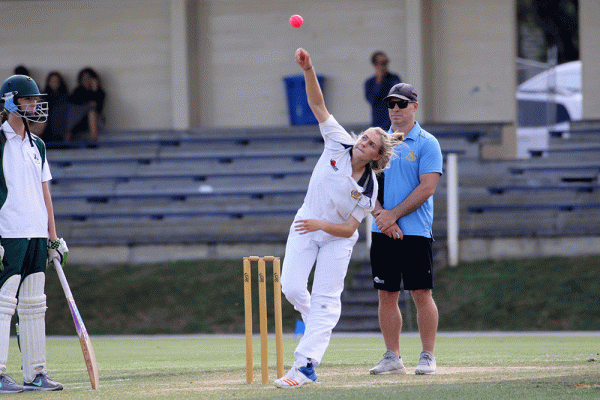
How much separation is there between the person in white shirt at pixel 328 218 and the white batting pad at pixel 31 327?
1.76 meters

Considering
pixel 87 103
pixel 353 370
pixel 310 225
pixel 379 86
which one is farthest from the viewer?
pixel 87 103

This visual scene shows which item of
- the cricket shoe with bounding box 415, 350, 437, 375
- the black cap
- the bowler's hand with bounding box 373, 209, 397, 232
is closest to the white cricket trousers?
the bowler's hand with bounding box 373, 209, 397, 232

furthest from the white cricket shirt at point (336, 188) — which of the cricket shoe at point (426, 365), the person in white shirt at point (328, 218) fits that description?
the cricket shoe at point (426, 365)

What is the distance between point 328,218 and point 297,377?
3.57ft

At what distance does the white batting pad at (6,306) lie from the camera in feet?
21.4

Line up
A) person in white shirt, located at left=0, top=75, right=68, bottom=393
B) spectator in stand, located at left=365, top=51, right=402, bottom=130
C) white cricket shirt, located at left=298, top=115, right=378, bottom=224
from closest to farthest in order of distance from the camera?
1. white cricket shirt, located at left=298, top=115, right=378, bottom=224
2. person in white shirt, located at left=0, top=75, right=68, bottom=393
3. spectator in stand, located at left=365, top=51, right=402, bottom=130

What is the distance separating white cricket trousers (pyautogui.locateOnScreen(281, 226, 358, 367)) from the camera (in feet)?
21.0

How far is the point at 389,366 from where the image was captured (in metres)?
7.11

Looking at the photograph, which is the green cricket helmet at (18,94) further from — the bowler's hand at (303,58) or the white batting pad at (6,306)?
the bowler's hand at (303,58)

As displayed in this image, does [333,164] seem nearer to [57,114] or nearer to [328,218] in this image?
[328,218]

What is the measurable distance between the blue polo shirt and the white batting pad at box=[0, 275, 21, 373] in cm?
267

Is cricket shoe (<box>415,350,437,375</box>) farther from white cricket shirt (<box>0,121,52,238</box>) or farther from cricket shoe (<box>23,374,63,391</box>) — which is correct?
white cricket shirt (<box>0,121,52,238</box>)

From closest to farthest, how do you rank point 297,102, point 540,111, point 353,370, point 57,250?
point 57,250 → point 353,370 → point 297,102 → point 540,111

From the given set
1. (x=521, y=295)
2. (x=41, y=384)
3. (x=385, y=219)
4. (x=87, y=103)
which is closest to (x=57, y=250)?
(x=41, y=384)
